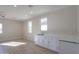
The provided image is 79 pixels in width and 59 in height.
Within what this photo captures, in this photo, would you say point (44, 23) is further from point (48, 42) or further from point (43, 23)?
point (48, 42)

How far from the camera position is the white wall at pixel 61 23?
2508 mm

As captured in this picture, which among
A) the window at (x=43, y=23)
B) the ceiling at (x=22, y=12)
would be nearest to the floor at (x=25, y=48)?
the window at (x=43, y=23)

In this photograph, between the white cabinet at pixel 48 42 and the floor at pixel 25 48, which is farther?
the white cabinet at pixel 48 42

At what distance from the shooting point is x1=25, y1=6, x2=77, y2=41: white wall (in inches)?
98.7

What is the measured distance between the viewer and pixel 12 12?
2350 mm

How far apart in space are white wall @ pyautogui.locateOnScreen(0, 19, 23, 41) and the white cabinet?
578 mm

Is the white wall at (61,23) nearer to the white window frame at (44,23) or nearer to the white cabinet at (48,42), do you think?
the white window frame at (44,23)

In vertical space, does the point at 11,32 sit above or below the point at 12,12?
below

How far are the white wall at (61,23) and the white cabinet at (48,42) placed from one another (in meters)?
0.21

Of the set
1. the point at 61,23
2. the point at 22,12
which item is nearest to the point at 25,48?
the point at 22,12

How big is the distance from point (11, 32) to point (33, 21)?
27.1 inches

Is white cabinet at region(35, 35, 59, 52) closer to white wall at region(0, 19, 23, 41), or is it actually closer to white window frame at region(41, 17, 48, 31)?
white window frame at region(41, 17, 48, 31)
